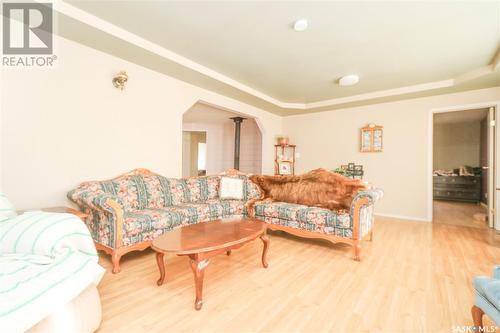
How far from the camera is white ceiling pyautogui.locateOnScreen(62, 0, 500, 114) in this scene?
2211mm

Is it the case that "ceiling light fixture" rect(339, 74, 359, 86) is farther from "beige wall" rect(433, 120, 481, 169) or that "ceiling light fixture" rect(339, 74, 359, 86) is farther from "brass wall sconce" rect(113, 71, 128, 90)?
"beige wall" rect(433, 120, 481, 169)

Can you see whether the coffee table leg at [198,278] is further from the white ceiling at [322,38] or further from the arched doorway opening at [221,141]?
the arched doorway opening at [221,141]

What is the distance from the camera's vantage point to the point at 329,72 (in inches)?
144

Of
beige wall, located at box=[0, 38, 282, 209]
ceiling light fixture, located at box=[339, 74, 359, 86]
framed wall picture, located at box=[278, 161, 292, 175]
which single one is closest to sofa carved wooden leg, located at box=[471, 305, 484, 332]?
ceiling light fixture, located at box=[339, 74, 359, 86]

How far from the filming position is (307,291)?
1869 millimetres

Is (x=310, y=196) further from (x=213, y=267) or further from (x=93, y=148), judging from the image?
(x=93, y=148)

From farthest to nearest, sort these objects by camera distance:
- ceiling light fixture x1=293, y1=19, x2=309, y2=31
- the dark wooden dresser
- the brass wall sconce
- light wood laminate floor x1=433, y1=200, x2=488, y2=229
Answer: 1. the dark wooden dresser
2. light wood laminate floor x1=433, y1=200, x2=488, y2=229
3. the brass wall sconce
4. ceiling light fixture x1=293, y1=19, x2=309, y2=31

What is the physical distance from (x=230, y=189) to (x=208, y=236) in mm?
1802

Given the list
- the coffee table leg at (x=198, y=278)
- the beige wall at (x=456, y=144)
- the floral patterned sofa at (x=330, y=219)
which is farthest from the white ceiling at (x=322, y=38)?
the beige wall at (x=456, y=144)

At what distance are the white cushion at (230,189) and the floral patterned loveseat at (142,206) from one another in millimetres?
107

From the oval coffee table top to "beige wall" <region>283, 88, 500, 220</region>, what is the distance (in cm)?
363

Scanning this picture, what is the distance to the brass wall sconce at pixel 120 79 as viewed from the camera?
9.55 feet

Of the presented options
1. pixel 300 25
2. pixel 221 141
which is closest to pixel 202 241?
pixel 300 25

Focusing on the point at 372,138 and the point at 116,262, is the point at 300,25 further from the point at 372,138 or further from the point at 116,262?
the point at 372,138
